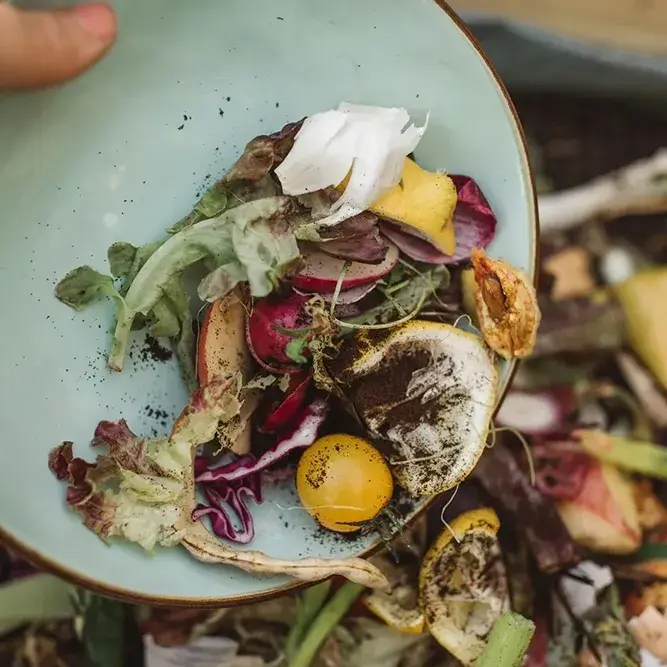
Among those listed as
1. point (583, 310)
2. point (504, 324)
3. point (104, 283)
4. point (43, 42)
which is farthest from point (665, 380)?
point (43, 42)

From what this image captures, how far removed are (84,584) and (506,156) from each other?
0.57 metres

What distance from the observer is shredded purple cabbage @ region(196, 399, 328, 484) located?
824mm

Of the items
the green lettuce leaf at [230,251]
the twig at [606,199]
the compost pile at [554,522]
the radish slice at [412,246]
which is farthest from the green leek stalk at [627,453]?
the green lettuce leaf at [230,251]

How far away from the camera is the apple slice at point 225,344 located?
0.80 meters

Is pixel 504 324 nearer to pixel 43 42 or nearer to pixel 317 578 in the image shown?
pixel 317 578

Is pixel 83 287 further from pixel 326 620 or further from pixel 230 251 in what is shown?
pixel 326 620

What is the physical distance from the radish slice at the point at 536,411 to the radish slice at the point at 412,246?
1.09ft

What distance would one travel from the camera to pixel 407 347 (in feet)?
2.64

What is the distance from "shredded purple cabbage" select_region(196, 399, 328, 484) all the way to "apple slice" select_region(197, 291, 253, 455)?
0.07 ft

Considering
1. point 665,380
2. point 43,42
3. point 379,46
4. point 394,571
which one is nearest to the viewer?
point 43,42

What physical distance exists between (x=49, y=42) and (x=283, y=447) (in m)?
0.43

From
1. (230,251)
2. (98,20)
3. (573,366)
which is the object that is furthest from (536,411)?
(98,20)

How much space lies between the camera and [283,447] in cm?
82

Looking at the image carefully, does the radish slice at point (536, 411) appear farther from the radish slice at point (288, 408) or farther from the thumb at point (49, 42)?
the thumb at point (49, 42)
